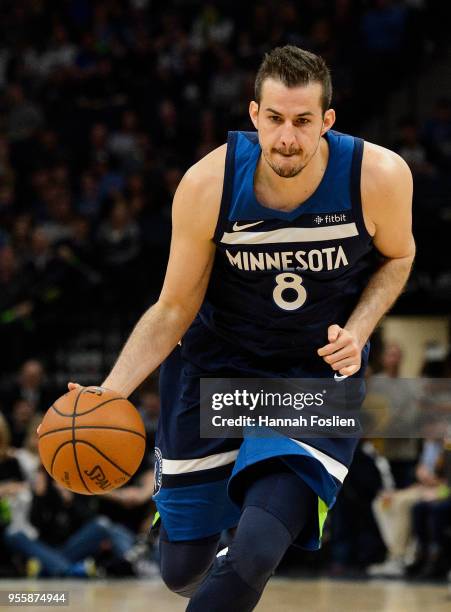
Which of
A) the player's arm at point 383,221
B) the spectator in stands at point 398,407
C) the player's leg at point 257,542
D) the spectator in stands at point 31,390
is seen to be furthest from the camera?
the spectator in stands at point 31,390

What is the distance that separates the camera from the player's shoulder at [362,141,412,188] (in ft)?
13.4

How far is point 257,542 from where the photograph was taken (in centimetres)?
373

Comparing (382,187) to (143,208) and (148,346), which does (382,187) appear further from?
(143,208)

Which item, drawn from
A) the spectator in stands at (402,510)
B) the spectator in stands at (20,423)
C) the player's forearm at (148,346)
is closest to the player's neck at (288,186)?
the player's forearm at (148,346)

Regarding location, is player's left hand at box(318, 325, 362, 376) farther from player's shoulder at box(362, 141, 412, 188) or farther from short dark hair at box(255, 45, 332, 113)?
short dark hair at box(255, 45, 332, 113)

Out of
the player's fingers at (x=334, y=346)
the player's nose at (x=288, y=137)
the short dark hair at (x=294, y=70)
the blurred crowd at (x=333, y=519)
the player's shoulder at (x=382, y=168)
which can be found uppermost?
the short dark hair at (x=294, y=70)

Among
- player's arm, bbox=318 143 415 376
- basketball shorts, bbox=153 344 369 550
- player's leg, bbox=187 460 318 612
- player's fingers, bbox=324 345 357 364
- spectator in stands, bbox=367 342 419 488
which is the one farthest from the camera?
spectator in stands, bbox=367 342 419 488

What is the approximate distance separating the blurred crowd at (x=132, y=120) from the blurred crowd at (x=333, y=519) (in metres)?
2.39

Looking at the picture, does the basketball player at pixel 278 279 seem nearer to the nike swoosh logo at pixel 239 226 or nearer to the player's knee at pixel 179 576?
the nike swoosh logo at pixel 239 226

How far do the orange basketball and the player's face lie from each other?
1014 millimetres

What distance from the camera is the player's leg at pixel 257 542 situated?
3674mm

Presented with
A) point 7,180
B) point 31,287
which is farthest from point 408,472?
point 7,180

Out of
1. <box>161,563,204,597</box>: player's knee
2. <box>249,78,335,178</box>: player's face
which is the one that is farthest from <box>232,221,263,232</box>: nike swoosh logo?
<box>161,563,204,597</box>: player's knee

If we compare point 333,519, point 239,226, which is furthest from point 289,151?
point 333,519
